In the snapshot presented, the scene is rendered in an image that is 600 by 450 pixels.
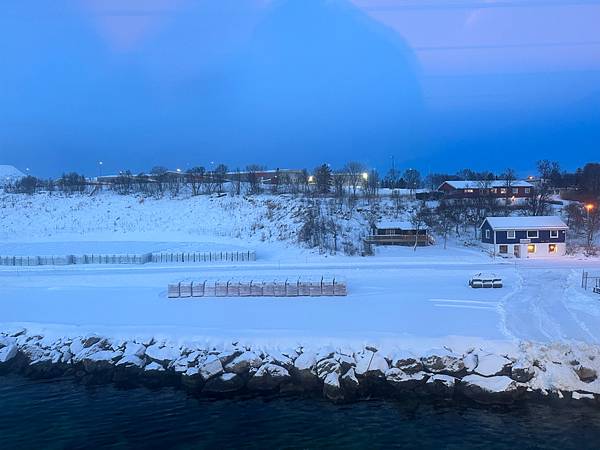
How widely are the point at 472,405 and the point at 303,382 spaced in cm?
560

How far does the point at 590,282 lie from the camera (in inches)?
1114

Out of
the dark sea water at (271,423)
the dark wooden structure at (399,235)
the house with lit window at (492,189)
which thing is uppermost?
the house with lit window at (492,189)

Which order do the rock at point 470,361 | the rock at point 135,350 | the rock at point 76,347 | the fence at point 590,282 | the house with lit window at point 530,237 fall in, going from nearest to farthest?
the rock at point 470,361
the rock at point 135,350
the rock at point 76,347
the fence at point 590,282
the house with lit window at point 530,237

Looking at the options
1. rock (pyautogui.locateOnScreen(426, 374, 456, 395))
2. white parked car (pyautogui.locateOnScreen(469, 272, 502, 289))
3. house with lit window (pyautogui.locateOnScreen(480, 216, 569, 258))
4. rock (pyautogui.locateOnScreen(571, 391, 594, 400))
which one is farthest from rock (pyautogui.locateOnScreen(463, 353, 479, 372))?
house with lit window (pyautogui.locateOnScreen(480, 216, 569, 258))

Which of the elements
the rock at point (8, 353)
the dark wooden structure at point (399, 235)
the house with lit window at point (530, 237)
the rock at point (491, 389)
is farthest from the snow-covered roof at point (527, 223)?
the rock at point (8, 353)

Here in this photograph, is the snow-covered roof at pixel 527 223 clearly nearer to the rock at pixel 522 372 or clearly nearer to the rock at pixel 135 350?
the rock at pixel 522 372

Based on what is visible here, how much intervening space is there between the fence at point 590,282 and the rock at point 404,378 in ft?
48.2

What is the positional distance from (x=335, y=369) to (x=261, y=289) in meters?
10.3

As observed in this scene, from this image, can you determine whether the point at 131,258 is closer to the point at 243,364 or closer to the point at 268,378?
the point at 243,364

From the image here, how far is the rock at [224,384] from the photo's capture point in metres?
16.8

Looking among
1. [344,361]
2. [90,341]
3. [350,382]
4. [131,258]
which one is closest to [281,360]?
[344,361]

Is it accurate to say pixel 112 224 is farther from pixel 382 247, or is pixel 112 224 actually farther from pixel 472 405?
pixel 472 405

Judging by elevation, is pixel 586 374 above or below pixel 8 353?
above

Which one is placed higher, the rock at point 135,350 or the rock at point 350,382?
the rock at point 135,350
